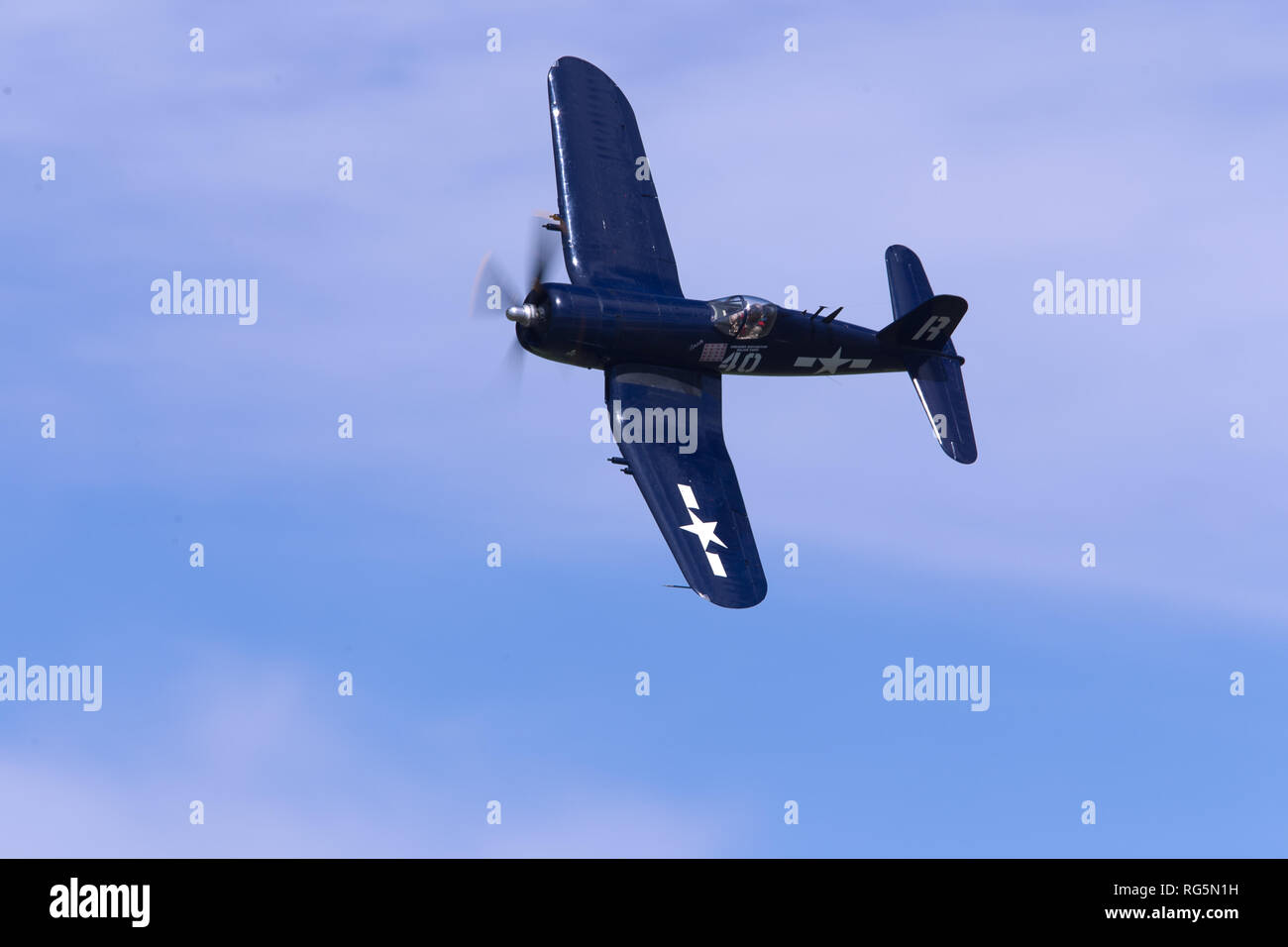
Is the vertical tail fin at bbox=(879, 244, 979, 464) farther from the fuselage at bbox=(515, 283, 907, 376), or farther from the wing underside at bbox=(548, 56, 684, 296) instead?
the wing underside at bbox=(548, 56, 684, 296)

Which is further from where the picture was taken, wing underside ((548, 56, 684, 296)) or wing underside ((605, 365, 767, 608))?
wing underside ((548, 56, 684, 296))

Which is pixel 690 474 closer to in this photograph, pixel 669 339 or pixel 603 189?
pixel 669 339

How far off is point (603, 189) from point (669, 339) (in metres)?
4.44

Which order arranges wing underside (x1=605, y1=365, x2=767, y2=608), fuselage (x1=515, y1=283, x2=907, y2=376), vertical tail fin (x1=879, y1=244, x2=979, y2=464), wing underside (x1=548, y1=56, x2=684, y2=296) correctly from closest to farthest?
wing underside (x1=605, y1=365, x2=767, y2=608)
fuselage (x1=515, y1=283, x2=907, y2=376)
wing underside (x1=548, y1=56, x2=684, y2=296)
vertical tail fin (x1=879, y1=244, x2=979, y2=464)

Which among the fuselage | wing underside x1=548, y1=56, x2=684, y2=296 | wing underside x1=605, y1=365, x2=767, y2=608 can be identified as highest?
wing underside x1=548, y1=56, x2=684, y2=296

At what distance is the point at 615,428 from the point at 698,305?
136 inches

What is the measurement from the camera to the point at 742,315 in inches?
1554

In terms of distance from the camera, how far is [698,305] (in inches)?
1558

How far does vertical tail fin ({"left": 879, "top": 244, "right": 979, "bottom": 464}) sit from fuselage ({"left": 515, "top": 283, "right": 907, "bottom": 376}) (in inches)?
54.3

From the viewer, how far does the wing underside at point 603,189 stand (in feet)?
132

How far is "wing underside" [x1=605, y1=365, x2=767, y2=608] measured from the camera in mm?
36438

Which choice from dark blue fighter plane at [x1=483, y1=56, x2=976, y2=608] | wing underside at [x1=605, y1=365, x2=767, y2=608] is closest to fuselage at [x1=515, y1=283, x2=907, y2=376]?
dark blue fighter plane at [x1=483, y1=56, x2=976, y2=608]

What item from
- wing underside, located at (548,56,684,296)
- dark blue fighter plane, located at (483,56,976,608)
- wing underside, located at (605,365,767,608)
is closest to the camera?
wing underside, located at (605,365,767,608)
